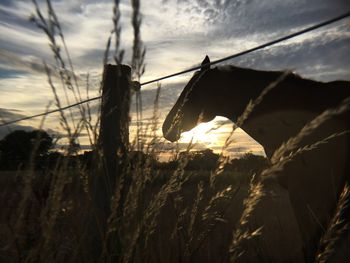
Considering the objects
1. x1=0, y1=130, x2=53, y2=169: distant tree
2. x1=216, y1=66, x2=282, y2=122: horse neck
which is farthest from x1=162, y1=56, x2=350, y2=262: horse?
x1=0, y1=130, x2=53, y2=169: distant tree

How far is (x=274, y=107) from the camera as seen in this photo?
3.93 m

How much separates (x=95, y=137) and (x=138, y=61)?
37 centimetres

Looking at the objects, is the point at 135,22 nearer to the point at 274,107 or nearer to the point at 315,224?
the point at 315,224

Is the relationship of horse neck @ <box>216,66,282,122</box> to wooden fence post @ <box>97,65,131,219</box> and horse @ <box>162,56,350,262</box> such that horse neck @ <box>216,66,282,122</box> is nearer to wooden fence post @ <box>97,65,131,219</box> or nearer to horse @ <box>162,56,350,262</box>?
horse @ <box>162,56,350,262</box>

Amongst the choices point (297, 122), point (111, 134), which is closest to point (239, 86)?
point (297, 122)

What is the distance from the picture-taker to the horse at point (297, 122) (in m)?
3.10

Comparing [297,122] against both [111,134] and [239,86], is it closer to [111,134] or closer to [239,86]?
[239,86]

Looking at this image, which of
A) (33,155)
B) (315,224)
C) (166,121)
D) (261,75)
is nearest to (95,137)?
(33,155)

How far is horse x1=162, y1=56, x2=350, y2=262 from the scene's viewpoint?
3.10m

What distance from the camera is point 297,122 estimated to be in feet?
11.8

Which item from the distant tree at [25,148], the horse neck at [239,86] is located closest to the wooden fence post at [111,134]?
the distant tree at [25,148]

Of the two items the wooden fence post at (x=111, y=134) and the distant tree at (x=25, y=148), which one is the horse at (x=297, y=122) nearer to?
the wooden fence post at (x=111, y=134)

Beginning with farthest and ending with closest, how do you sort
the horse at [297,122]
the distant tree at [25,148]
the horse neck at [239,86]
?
the horse neck at [239,86]
the horse at [297,122]
the distant tree at [25,148]

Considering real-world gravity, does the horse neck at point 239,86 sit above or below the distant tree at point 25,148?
above
